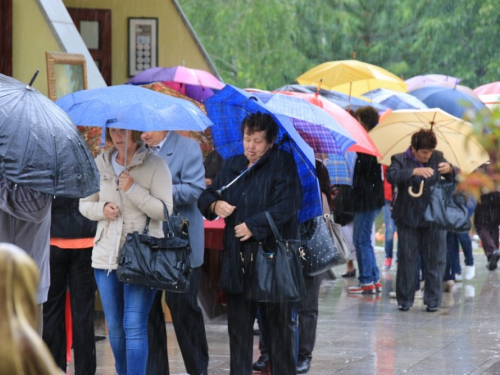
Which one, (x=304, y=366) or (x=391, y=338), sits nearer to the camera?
(x=304, y=366)

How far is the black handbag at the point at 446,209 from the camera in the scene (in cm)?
1129

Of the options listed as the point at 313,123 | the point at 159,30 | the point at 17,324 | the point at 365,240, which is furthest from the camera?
the point at 159,30

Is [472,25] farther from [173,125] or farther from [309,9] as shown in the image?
[173,125]

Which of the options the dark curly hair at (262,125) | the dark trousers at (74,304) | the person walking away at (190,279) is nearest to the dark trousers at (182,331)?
the person walking away at (190,279)

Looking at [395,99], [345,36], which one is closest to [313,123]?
[395,99]

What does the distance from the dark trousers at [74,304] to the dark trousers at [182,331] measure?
0.43 m

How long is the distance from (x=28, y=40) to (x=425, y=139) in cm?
408

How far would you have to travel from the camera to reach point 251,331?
21.9ft

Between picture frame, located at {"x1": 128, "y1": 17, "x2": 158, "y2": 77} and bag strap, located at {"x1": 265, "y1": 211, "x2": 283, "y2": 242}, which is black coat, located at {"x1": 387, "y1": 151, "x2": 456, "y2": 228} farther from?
bag strap, located at {"x1": 265, "y1": 211, "x2": 283, "y2": 242}

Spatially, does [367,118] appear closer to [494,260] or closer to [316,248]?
[494,260]

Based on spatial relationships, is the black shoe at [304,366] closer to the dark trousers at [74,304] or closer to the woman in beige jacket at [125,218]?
the dark trousers at [74,304]

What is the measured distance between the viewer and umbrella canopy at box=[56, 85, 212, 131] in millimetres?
6523

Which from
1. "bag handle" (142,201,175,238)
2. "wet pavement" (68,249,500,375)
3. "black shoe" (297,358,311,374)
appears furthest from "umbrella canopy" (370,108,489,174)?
"bag handle" (142,201,175,238)

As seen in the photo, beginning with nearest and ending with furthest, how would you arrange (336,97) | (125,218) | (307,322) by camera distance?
(125,218) → (307,322) → (336,97)
